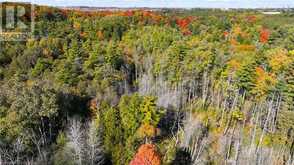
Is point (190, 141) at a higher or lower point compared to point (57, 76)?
lower

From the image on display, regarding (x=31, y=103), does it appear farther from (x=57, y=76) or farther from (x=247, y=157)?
(x=247, y=157)

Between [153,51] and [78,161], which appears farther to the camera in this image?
[153,51]

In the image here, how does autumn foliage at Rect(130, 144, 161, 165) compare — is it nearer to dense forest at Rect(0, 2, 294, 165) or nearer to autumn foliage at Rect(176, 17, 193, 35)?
dense forest at Rect(0, 2, 294, 165)

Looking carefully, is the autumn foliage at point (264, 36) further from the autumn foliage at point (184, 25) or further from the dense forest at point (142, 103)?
the autumn foliage at point (184, 25)

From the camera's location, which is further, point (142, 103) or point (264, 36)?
point (264, 36)

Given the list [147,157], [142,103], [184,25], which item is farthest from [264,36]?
[147,157]

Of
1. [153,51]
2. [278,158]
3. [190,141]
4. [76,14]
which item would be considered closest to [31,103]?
[190,141]

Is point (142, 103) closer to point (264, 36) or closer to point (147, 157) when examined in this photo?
point (147, 157)
